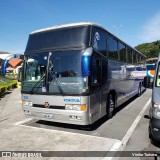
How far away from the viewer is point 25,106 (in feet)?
24.4

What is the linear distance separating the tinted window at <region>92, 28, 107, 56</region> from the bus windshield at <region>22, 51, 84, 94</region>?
80cm

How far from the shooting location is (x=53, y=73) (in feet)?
21.9

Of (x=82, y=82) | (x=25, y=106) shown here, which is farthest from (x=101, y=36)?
(x=25, y=106)

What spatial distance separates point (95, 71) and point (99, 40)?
1202 millimetres

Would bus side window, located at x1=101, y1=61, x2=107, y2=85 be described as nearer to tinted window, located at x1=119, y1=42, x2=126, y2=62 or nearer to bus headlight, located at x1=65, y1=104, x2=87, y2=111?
bus headlight, located at x1=65, y1=104, x2=87, y2=111

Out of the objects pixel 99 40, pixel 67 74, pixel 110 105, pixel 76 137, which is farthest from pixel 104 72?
pixel 76 137

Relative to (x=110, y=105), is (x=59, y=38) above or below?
above

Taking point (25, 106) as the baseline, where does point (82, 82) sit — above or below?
above

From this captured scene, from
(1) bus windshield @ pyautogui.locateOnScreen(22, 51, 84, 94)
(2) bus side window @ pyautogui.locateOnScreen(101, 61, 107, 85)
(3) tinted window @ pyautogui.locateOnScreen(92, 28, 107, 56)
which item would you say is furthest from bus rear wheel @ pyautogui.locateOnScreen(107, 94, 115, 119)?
(1) bus windshield @ pyautogui.locateOnScreen(22, 51, 84, 94)

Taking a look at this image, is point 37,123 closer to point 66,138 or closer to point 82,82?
point 66,138

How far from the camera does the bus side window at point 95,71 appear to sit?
658 cm

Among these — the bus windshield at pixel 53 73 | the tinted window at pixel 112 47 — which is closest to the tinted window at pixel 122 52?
the tinted window at pixel 112 47

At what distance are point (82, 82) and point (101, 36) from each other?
218 centimetres

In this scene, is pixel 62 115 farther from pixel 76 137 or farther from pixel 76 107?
pixel 76 137
